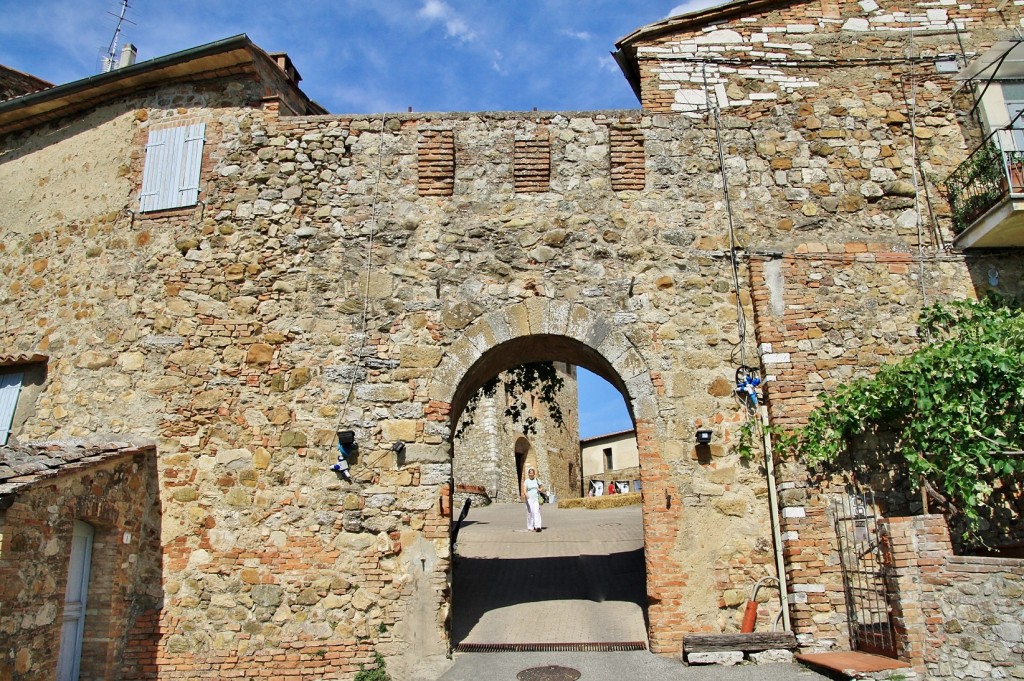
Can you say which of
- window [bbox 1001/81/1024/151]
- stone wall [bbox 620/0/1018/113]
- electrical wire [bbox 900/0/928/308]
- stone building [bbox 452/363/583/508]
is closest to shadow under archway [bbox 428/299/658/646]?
stone wall [bbox 620/0/1018/113]

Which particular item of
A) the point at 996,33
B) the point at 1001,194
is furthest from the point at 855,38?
the point at 1001,194

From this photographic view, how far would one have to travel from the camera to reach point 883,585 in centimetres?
650

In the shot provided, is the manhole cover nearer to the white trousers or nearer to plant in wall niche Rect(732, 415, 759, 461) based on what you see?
plant in wall niche Rect(732, 415, 759, 461)

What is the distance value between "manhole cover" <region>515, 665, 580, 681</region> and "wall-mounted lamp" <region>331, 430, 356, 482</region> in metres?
2.62

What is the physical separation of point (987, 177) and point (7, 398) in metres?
11.6

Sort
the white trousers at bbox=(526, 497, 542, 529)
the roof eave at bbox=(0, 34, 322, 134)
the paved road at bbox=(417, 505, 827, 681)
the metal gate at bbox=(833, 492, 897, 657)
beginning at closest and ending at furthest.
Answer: the metal gate at bbox=(833, 492, 897, 657) < the paved road at bbox=(417, 505, 827, 681) < the roof eave at bbox=(0, 34, 322, 134) < the white trousers at bbox=(526, 497, 542, 529)

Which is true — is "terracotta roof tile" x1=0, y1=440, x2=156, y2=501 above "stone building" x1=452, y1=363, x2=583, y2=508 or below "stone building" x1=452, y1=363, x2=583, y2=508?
below

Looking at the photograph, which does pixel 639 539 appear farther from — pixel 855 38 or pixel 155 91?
pixel 155 91

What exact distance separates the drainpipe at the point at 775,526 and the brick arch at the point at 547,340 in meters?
1.16

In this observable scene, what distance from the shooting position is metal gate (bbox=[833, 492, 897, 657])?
662 centimetres

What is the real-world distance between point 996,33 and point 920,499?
6.09m

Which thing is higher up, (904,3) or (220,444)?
(904,3)

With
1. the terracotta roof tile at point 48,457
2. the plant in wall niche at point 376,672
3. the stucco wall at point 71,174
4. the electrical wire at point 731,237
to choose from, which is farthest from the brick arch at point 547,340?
the stucco wall at point 71,174

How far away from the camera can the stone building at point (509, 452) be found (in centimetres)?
2330
